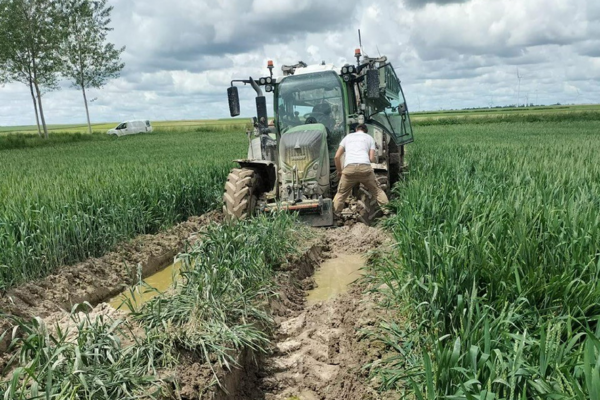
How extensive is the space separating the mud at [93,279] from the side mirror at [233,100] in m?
2.11

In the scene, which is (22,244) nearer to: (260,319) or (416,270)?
(260,319)

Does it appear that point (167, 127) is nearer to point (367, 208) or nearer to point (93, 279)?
point (367, 208)

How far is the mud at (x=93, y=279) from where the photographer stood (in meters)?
4.53

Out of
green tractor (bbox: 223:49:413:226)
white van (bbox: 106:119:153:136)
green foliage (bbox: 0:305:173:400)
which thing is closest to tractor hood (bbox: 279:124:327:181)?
green tractor (bbox: 223:49:413:226)

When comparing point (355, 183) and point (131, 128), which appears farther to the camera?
point (131, 128)

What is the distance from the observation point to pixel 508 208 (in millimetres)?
4152

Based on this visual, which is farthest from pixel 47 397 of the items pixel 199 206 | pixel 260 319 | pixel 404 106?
pixel 404 106

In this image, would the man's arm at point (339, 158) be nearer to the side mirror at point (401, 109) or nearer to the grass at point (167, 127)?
the side mirror at point (401, 109)

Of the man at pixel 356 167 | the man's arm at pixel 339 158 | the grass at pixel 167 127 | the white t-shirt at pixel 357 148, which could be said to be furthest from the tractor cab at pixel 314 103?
the grass at pixel 167 127

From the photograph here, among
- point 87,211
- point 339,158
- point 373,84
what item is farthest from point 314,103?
point 87,211

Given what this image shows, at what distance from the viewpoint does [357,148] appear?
6.96 meters

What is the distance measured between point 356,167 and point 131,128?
115 feet

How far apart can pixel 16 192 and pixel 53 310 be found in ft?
9.96

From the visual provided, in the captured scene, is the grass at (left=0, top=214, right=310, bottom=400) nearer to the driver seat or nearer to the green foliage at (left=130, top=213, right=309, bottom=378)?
the green foliage at (left=130, top=213, right=309, bottom=378)
